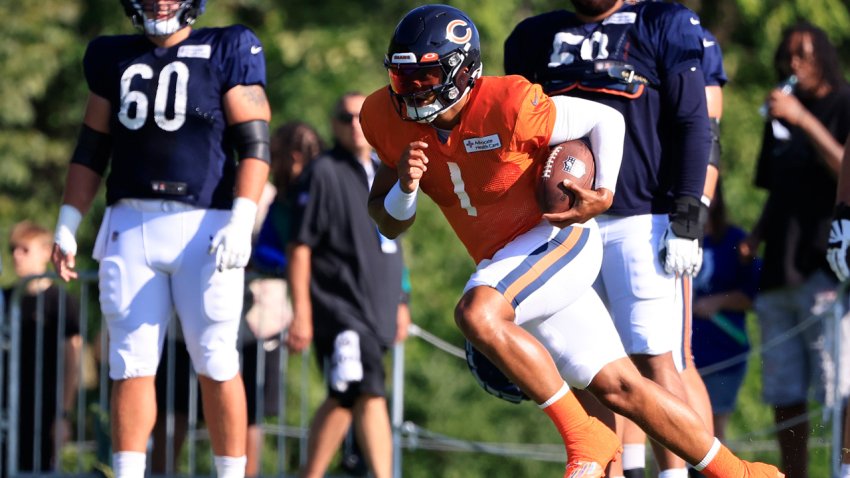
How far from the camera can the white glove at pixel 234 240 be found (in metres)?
5.61

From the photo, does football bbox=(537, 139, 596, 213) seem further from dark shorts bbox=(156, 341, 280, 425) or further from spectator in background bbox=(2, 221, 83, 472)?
spectator in background bbox=(2, 221, 83, 472)

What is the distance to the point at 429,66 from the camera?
4.95 meters

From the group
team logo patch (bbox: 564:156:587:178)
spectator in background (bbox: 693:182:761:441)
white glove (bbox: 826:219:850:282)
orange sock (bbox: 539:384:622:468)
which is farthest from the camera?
spectator in background (bbox: 693:182:761:441)

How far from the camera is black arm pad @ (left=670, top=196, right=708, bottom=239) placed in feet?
17.9

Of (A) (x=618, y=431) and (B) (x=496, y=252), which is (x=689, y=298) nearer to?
(A) (x=618, y=431)

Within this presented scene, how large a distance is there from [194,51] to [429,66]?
4.32 ft

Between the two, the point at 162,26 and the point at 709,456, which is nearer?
the point at 709,456

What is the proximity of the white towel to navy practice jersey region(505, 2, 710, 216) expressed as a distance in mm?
1915

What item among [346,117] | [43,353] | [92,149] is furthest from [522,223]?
[43,353]

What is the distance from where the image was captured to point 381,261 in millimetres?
7246

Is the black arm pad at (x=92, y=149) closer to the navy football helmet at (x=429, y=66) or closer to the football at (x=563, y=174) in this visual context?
the navy football helmet at (x=429, y=66)

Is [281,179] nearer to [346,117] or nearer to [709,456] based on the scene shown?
[346,117]

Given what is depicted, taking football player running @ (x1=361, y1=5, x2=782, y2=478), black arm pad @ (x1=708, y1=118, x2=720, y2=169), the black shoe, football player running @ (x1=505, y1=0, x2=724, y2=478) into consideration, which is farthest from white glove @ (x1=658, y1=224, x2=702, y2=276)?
the black shoe

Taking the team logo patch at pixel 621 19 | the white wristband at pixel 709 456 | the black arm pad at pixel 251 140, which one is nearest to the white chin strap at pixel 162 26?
the black arm pad at pixel 251 140
